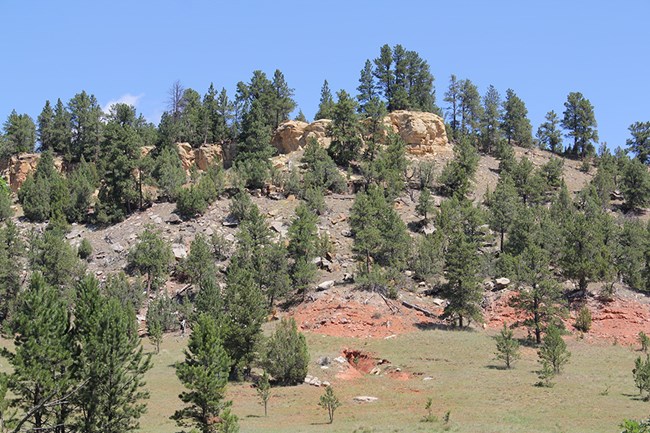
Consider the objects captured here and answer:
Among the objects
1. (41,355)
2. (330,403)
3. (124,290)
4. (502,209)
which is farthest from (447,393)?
(502,209)

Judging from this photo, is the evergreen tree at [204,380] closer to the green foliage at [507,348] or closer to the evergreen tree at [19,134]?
the green foliage at [507,348]

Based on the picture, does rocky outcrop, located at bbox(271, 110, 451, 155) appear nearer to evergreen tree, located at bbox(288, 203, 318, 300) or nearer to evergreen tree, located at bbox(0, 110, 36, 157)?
evergreen tree, located at bbox(288, 203, 318, 300)

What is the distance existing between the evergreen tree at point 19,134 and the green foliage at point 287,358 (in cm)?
7112

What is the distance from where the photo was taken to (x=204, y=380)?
107ft

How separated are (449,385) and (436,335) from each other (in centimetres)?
1272

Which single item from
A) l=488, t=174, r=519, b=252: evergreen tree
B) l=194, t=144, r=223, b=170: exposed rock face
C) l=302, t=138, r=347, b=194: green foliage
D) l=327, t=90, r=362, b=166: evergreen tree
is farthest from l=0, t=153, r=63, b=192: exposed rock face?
l=488, t=174, r=519, b=252: evergreen tree

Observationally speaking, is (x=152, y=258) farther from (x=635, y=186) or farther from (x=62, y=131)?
(x=635, y=186)

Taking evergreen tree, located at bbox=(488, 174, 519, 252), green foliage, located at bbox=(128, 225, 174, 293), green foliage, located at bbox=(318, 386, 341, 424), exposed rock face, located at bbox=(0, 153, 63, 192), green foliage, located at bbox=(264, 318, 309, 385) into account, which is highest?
exposed rock face, located at bbox=(0, 153, 63, 192)

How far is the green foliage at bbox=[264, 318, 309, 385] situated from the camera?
4775 cm

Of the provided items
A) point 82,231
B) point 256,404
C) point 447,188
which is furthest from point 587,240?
point 82,231

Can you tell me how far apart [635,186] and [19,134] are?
96008 mm

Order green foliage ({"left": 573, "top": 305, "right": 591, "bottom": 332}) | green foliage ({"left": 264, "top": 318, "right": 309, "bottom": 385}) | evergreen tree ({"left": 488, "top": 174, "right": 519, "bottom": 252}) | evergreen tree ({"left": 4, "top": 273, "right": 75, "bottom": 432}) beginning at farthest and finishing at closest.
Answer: evergreen tree ({"left": 488, "top": 174, "right": 519, "bottom": 252}) → green foliage ({"left": 573, "top": 305, "right": 591, "bottom": 332}) → green foliage ({"left": 264, "top": 318, "right": 309, "bottom": 385}) → evergreen tree ({"left": 4, "top": 273, "right": 75, "bottom": 432})

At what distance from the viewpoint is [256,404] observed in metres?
42.8

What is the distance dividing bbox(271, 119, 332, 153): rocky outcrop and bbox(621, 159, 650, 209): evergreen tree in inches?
1744
